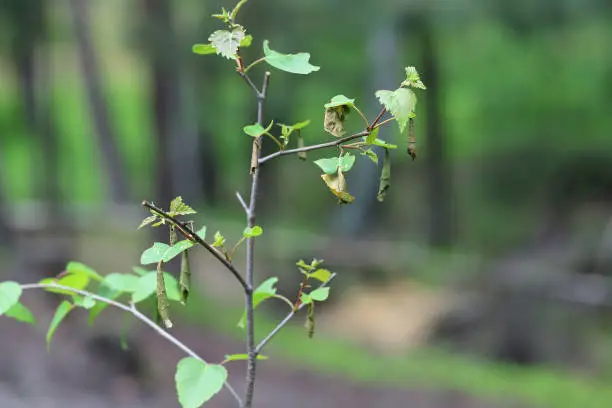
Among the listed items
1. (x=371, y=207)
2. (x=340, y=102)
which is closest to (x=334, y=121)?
(x=340, y=102)

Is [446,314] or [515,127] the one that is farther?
[515,127]

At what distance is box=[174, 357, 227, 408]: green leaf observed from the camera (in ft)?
3.86

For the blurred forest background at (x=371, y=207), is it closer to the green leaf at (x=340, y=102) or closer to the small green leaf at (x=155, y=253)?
the small green leaf at (x=155, y=253)

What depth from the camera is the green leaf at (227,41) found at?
1.15m

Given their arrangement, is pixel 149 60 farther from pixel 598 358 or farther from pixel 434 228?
pixel 434 228

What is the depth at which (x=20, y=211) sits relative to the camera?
18.6 meters

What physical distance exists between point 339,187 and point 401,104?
0.16 m

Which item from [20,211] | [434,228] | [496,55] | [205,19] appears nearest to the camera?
[205,19]

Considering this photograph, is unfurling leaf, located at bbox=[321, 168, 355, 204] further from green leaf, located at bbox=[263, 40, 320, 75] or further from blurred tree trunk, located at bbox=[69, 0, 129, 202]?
blurred tree trunk, located at bbox=[69, 0, 129, 202]

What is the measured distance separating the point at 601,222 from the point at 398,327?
3.66 m

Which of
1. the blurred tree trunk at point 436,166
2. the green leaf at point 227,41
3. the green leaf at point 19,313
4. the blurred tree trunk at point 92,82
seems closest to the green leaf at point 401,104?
the green leaf at point 227,41

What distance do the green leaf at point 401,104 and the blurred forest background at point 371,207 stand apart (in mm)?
5131

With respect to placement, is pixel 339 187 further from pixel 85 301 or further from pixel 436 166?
pixel 436 166

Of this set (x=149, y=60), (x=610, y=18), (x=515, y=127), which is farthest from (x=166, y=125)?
(x=515, y=127)
